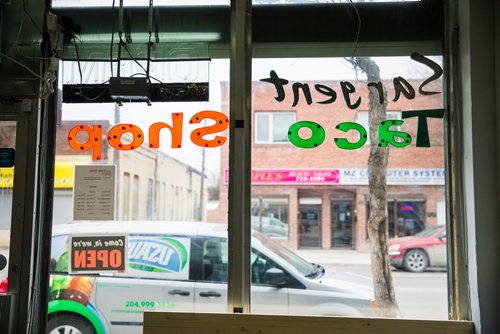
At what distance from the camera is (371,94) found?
2.80m

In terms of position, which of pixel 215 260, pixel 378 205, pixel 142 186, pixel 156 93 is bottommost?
pixel 215 260

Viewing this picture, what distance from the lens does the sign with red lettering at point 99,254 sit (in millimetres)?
2803

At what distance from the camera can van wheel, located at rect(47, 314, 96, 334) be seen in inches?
110

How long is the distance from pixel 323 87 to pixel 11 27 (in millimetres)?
2045

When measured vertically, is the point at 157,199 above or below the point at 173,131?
below

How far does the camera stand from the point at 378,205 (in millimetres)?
2756

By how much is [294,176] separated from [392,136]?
2.11 ft

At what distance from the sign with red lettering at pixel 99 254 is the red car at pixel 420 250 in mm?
1647

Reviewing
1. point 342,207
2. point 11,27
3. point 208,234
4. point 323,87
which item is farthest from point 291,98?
point 11,27

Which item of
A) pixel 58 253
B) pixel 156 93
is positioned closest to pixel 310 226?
pixel 156 93

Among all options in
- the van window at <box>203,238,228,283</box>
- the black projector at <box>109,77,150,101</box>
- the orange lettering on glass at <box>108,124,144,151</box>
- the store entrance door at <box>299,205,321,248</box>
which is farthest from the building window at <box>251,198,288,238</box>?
the black projector at <box>109,77,150,101</box>

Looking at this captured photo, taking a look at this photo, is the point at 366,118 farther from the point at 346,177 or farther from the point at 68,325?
the point at 68,325

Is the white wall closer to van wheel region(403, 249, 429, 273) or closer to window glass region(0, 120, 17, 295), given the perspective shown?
van wheel region(403, 249, 429, 273)

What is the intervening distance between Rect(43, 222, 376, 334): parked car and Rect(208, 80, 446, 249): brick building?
17 centimetres
